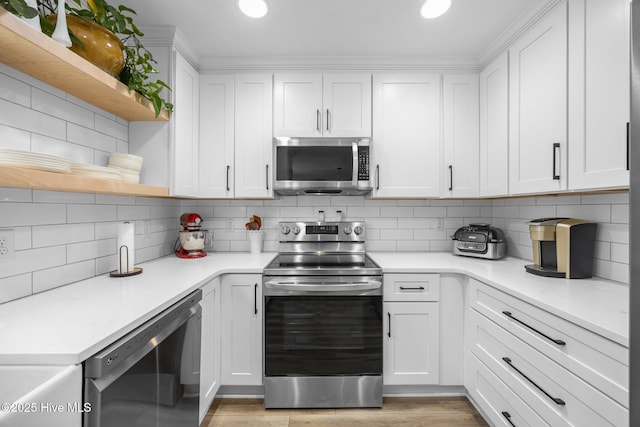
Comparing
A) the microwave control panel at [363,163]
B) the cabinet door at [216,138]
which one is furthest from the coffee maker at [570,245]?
the cabinet door at [216,138]

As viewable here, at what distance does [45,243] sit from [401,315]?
6.41 ft

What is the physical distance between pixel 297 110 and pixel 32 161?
1.63 m

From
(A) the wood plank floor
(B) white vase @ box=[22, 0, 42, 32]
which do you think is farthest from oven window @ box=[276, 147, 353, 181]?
(A) the wood plank floor

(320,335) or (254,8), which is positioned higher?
(254,8)

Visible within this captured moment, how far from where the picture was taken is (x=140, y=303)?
1249 mm

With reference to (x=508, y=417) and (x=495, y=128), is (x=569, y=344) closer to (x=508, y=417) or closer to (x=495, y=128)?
(x=508, y=417)

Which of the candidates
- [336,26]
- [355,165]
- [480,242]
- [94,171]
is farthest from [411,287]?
[94,171]

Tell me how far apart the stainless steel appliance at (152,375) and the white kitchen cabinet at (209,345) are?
13 cm

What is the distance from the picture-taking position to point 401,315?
2021mm

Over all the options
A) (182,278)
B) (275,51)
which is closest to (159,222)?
(182,278)

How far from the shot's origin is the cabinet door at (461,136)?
7.73 ft

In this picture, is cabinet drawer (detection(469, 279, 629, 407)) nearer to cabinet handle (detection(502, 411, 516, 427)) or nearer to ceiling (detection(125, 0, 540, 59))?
cabinet handle (detection(502, 411, 516, 427))

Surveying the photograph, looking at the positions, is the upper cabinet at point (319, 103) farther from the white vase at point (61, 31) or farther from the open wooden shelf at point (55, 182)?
the white vase at point (61, 31)

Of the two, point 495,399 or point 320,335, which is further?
point 320,335
